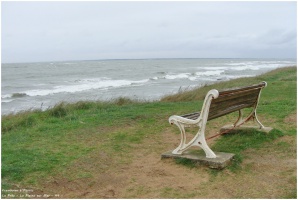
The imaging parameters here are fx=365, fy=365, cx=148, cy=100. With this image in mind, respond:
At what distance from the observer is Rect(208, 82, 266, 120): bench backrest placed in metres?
5.22

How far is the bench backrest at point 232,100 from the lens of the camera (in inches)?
206

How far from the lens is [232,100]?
571 cm

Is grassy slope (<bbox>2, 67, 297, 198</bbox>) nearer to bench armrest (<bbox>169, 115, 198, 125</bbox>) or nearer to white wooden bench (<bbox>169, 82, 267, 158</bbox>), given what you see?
white wooden bench (<bbox>169, 82, 267, 158</bbox>)

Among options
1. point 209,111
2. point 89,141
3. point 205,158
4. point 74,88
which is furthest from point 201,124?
point 74,88

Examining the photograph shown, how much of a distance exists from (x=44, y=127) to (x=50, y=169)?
3439mm

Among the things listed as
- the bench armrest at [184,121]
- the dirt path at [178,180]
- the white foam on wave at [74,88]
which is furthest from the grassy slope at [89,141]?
the white foam on wave at [74,88]

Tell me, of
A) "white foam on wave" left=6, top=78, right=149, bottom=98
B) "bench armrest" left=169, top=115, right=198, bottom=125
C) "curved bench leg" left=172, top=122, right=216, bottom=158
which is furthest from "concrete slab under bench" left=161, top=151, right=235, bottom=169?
"white foam on wave" left=6, top=78, right=149, bottom=98

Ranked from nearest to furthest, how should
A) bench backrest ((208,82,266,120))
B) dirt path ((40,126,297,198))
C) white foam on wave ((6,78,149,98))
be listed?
1. dirt path ((40,126,297,198))
2. bench backrest ((208,82,266,120))
3. white foam on wave ((6,78,149,98))

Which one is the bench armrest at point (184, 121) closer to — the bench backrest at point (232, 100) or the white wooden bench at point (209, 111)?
the white wooden bench at point (209, 111)

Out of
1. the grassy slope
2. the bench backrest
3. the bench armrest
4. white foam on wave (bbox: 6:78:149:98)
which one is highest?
the bench backrest

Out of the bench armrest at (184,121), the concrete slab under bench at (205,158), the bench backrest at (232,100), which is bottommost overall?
the concrete slab under bench at (205,158)

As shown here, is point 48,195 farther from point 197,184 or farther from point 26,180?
point 197,184

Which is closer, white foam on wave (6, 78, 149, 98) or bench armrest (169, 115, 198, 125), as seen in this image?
bench armrest (169, 115, 198, 125)

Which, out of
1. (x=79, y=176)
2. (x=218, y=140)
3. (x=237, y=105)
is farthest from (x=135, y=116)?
(x=79, y=176)
